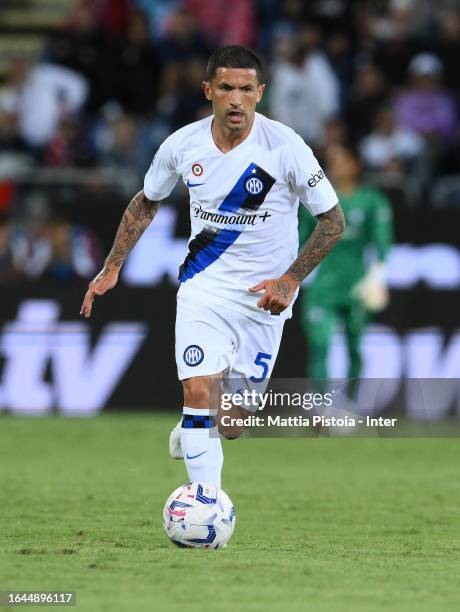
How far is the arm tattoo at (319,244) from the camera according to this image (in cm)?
778

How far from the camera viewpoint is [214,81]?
782 centimetres

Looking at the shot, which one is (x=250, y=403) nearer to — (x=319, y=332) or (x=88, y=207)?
(x=319, y=332)

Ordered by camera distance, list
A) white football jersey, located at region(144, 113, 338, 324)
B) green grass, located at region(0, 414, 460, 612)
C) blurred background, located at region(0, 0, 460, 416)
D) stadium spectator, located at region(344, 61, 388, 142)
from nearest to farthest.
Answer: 1. green grass, located at region(0, 414, 460, 612)
2. white football jersey, located at region(144, 113, 338, 324)
3. blurred background, located at region(0, 0, 460, 416)
4. stadium spectator, located at region(344, 61, 388, 142)

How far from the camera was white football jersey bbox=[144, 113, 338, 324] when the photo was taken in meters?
7.88

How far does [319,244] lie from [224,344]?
2.34 ft

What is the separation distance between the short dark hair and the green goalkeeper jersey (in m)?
6.47

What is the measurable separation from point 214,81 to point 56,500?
3273 mm

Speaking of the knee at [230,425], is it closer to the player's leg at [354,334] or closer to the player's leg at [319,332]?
the player's leg at [319,332]

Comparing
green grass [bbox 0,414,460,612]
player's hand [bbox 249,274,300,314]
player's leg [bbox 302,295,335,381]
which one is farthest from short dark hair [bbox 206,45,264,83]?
player's leg [bbox 302,295,335,381]

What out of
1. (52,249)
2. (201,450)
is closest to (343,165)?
(52,249)

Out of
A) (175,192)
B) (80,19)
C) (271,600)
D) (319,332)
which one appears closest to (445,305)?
(319,332)

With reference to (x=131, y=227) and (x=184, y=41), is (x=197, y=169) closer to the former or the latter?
(x=131, y=227)

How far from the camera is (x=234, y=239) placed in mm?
8023

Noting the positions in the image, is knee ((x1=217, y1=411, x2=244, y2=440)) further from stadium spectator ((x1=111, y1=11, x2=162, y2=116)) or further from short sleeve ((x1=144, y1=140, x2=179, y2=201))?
stadium spectator ((x1=111, y1=11, x2=162, y2=116))
